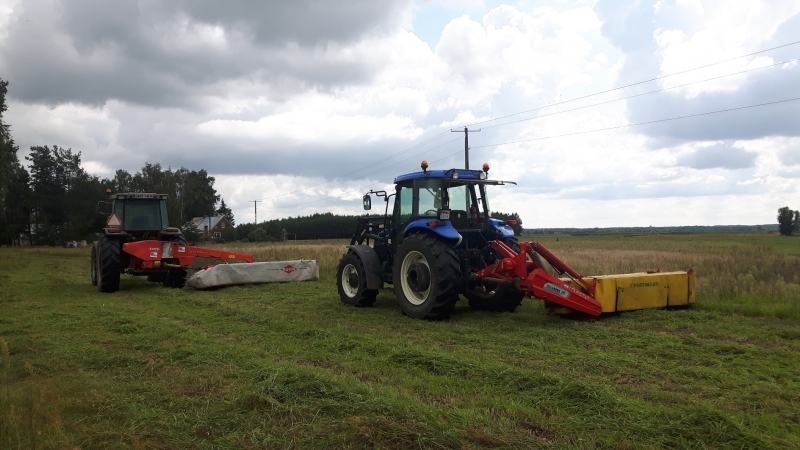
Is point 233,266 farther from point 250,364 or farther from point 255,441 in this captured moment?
point 255,441

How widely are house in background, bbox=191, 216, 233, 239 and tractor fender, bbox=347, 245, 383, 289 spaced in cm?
5849

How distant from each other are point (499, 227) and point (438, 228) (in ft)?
3.84

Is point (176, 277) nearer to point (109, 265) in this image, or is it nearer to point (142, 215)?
point (109, 265)

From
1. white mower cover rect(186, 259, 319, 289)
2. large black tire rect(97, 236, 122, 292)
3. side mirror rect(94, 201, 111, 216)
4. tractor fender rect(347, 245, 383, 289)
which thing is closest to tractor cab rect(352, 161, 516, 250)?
tractor fender rect(347, 245, 383, 289)

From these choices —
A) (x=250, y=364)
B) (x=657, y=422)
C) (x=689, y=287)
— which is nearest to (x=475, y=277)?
(x=689, y=287)

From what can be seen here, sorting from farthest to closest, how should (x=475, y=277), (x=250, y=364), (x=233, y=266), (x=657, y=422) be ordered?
1. (x=233, y=266)
2. (x=475, y=277)
3. (x=250, y=364)
4. (x=657, y=422)

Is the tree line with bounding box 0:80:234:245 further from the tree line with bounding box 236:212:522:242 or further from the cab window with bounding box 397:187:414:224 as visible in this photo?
the cab window with bounding box 397:187:414:224

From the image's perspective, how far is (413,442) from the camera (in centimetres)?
323

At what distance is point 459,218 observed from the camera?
8.52 metres

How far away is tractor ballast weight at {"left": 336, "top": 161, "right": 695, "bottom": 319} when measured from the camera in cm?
748

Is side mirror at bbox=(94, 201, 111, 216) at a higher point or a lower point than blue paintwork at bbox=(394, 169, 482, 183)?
lower

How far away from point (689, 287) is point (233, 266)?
9.09 meters

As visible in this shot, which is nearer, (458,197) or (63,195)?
(458,197)

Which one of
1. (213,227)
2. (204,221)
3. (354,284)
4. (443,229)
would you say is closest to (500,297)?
(443,229)
